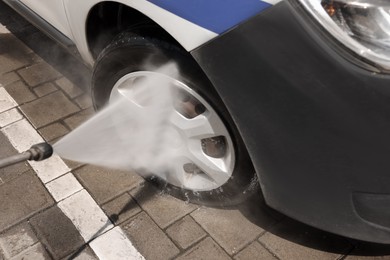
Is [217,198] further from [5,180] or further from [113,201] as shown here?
[5,180]

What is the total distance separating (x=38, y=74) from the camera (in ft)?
11.6

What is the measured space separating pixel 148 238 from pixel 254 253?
1.93 ft

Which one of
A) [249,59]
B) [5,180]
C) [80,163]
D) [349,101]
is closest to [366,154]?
[349,101]

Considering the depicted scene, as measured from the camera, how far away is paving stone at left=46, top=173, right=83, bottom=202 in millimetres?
2589

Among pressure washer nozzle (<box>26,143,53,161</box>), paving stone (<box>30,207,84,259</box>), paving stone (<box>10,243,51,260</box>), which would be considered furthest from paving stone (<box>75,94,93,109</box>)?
pressure washer nozzle (<box>26,143,53,161</box>)

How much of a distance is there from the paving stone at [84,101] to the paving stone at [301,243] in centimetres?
164

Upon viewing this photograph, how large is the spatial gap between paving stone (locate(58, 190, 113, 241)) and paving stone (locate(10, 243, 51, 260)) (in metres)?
0.21

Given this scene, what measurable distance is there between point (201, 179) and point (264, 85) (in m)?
0.91

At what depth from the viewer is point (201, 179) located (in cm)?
241

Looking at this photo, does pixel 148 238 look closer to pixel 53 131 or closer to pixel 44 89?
pixel 53 131

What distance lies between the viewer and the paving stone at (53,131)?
298 cm

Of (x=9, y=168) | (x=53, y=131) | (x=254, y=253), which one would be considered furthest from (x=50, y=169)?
(x=254, y=253)

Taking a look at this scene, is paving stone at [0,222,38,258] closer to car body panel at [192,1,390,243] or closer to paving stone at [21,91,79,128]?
paving stone at [21,91,79,128]

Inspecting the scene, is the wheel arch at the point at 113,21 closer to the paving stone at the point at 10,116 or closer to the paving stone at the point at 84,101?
the paving stone at the point at 84,101
